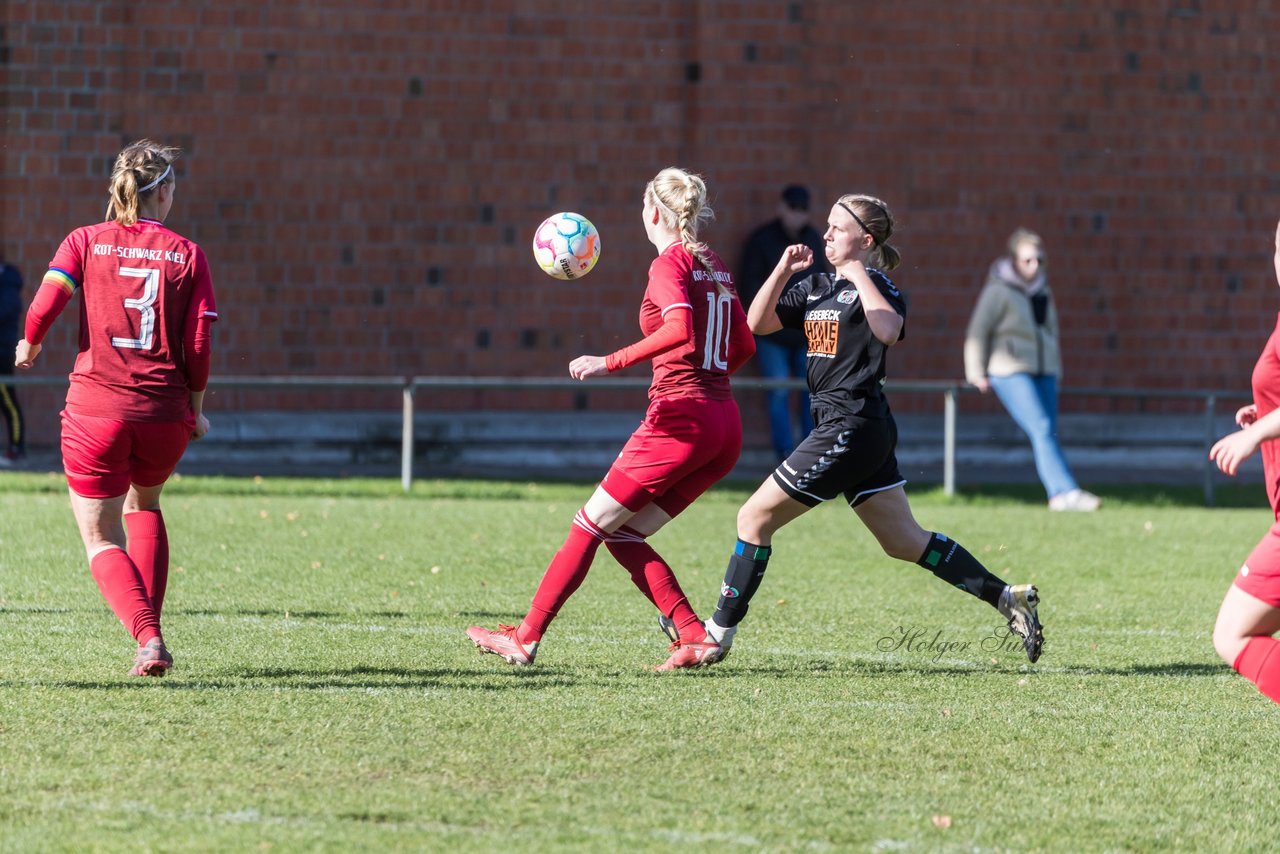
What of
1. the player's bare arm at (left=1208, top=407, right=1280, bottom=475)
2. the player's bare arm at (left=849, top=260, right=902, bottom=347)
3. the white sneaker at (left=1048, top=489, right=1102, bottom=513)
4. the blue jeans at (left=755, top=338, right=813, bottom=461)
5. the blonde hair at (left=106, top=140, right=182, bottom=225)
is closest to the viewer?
the player's bare arm at (left=1208, top=407, right=1280, bottom=475)

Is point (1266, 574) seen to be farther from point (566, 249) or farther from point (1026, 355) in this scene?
point (1026, 355)

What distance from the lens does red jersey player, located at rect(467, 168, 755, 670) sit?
20.9 ft

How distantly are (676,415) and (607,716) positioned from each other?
128 centimetres

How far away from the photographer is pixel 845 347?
21.0 ft

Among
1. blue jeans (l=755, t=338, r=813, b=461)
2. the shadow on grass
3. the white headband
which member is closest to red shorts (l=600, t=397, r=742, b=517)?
the shadow on grass

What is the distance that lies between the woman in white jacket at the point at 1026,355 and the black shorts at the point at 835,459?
23.4ft

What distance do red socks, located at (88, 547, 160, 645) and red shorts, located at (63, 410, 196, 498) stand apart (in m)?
0.24

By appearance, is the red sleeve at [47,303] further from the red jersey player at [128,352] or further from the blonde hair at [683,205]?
the blonde hair at [683,205]

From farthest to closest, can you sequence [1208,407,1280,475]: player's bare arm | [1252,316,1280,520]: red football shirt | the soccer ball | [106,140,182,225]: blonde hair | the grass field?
the soccer ball, [106,140,182,225]: blonde hair, [1252,316,1280,520]: red football shirt, the grass field, [1208,407,1280,475]: player's bare arm

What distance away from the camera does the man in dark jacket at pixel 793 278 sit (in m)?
15.3

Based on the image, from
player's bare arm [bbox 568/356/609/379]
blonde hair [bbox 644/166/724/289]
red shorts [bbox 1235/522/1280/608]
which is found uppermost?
blonde hair [bbox 644/166/724/289]

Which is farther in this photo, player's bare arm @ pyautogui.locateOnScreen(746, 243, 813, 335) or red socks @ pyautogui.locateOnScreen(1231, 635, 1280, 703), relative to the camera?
player's bare arm @ pyautogui.locateOnScreen(746, 243, 813, 335)

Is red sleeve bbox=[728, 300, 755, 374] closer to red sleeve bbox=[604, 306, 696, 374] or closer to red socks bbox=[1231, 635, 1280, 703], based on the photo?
red sleeve bbox=[604, 306, 696, 374]

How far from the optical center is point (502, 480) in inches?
582
